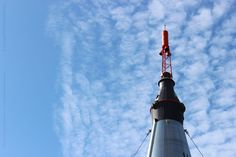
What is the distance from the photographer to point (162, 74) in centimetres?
4166

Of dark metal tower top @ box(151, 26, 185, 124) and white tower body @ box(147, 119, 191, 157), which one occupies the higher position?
dark metal tower top @ box(151, 26, 185, 124)

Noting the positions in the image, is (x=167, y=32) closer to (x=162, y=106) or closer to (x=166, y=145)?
(x=162, y=106)

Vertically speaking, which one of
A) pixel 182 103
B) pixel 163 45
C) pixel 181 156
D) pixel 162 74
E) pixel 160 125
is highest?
pixel 163 45

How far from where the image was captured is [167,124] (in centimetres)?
3609

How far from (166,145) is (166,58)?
1258 centimetres

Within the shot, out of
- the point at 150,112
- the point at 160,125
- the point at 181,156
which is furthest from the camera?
the point at 150,112

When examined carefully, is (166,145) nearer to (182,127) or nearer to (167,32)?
(182,127)

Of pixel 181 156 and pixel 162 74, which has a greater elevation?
Answer: pixel 162 74

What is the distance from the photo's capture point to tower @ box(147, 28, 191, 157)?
33.8 meters

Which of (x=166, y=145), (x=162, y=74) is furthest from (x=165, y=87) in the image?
(x=166, y=145)

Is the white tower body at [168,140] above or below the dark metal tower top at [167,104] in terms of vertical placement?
below

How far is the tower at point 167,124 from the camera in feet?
111

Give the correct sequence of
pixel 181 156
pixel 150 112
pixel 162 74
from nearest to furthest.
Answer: pixel 181 156
pixel 150 112
pixel 162 74

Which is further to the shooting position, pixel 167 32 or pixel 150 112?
pixel 167 32
